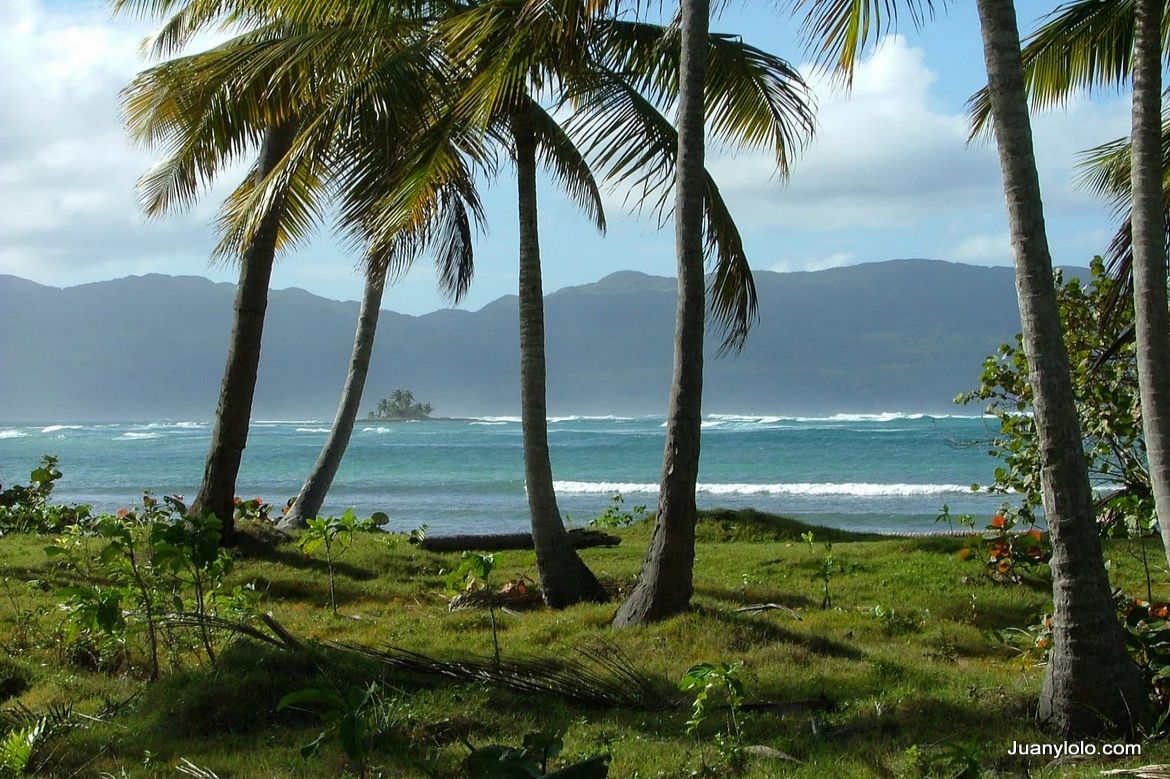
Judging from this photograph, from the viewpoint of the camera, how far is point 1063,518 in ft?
15.2

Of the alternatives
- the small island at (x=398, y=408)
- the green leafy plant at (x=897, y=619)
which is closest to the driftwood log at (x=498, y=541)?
the green leafy plant at (x=897, y=619)

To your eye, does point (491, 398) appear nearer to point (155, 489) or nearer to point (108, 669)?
point (155, 489)

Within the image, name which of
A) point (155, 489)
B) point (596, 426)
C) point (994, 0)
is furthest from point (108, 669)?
point (596, 426)

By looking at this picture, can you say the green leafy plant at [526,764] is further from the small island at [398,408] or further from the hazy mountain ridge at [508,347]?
the hazy mountain ridge at [508,347]

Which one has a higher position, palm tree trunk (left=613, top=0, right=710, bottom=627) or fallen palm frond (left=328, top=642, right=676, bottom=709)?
palm tree trunk (left=613, top=0, right=710, bottom=627)

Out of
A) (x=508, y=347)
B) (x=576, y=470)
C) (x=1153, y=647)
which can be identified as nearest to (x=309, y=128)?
(x=1153, y=647)

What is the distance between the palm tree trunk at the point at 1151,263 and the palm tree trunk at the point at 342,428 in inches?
341

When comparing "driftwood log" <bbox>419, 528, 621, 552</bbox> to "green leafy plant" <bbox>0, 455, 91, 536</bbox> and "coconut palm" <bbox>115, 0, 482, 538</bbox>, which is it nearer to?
"coconut palm" <bbox>115, 0, 482, 538</bbox>

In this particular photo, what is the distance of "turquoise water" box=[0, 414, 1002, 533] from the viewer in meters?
26.3

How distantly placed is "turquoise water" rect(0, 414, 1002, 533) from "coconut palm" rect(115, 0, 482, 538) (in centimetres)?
611

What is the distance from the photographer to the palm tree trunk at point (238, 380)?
1048cm

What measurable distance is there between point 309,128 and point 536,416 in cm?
282

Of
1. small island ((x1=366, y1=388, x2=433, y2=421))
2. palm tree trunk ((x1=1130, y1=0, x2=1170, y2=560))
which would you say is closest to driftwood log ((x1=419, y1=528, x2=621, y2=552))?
palm tree trunk ((x1=1130, y1=0, x2=1170, y2=560))

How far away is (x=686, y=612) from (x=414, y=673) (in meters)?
1.93
